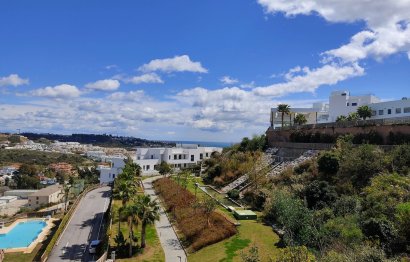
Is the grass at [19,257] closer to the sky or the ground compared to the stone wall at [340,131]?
closer to the ground

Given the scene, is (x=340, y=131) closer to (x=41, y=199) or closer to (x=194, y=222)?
(x=194, y=222)

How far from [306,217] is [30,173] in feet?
334

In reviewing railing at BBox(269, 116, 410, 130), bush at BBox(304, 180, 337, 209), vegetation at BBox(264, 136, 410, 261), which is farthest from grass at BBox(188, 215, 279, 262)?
railing at BBox(269, 116, 410, 130)

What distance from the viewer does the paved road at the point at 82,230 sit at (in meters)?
33.2

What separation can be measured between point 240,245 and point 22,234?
3333 centimetres

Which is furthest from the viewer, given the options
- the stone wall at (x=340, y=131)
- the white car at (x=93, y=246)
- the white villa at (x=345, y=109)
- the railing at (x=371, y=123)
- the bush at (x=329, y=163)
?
the white villa at (x=345, y=109)

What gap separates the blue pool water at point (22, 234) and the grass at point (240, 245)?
2509 centimetres

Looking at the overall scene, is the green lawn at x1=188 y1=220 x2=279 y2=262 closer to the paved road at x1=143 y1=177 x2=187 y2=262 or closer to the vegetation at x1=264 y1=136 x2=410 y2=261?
the paved road at x1=143 y1=177 x2=187 y2=262

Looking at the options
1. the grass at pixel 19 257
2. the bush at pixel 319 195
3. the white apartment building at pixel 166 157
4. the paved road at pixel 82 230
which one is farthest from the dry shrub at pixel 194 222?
the white apartment building at pixel 166 157

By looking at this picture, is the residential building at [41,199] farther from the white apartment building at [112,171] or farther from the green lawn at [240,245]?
the green lawn at [240,245]

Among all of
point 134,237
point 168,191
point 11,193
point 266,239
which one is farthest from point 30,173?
point 266,239

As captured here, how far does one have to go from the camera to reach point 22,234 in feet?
155

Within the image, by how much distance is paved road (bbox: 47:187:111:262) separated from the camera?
3325 cm

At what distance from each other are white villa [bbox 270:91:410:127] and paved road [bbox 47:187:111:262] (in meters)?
33.3
